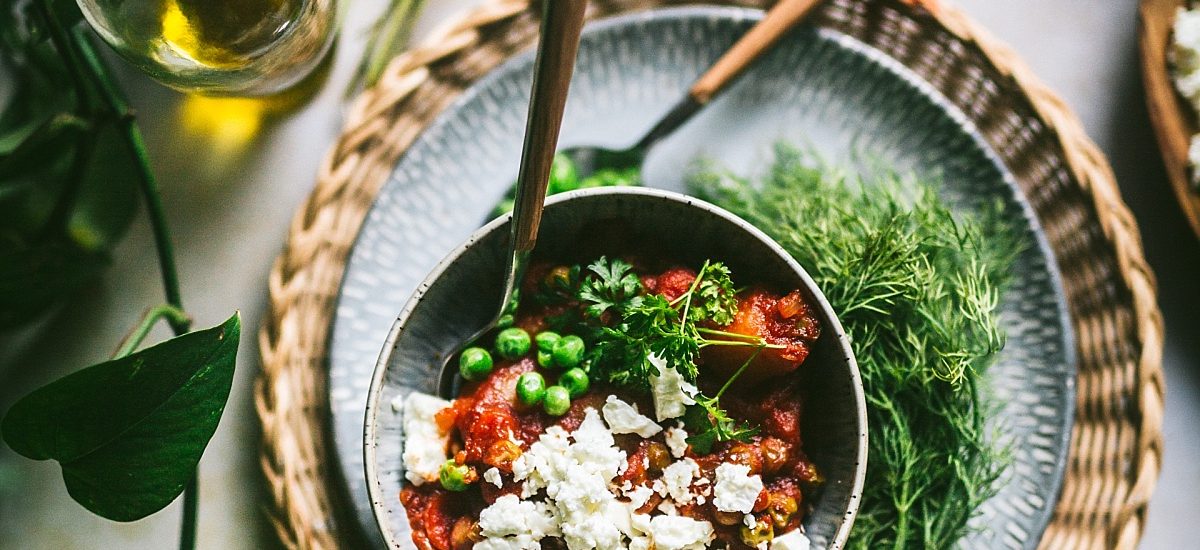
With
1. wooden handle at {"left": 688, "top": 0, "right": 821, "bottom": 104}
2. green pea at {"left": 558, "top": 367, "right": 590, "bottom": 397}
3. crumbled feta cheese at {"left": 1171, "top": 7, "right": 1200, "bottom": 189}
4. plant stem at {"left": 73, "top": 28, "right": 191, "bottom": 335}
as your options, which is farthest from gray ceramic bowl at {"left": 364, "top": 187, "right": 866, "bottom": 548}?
crumbled feta cheese at {"left": 1171, "top": 7, "right": 1200, "bottom": 189}

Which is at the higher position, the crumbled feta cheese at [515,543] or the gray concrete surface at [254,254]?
the gray concrete surface at [254,254]

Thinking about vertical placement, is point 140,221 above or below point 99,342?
above

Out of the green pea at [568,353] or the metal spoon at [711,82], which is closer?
the green pea at [568,353]

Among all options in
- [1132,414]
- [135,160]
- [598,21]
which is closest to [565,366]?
[598,21]

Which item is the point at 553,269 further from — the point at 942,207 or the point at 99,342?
the point at 99,342

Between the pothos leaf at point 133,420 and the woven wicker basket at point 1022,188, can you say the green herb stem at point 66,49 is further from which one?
the pothos leaf at point 133,420

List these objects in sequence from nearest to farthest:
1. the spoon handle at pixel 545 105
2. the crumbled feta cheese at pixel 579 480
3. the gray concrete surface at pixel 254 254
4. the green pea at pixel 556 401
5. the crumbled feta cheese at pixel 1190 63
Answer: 1. the spoon handle at pixel 545 105
2. the crumbled feta cheese at pixel 579 480
3. the green pea at pixel 556 401
4. the crumbled feta cheese at pixel 1190 63
5. the gray concrete surface at pixel 254 254

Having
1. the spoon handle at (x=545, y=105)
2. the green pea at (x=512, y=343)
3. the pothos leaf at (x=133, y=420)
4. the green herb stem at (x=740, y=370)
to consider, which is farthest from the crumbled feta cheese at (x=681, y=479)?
the pothos leaf at (x=133, y=420)
